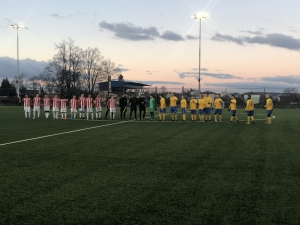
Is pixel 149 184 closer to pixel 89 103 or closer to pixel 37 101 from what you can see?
pixel 89 103

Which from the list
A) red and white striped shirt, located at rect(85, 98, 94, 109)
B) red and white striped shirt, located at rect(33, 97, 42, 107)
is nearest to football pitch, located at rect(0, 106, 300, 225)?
red and white striped shirt, located at rect(85, 98, 94, 109)

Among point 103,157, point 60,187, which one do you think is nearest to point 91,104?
point 103,157

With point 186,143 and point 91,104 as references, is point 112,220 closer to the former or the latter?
point 186,143

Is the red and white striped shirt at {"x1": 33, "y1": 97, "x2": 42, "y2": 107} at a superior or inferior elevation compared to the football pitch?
superior

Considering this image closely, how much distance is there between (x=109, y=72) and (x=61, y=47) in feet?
40.6

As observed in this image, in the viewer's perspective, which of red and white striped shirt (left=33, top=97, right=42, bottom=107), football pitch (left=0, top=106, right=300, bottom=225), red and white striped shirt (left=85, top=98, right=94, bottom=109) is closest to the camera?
football pitch (left=0, top=106, right=300, bottom=225)

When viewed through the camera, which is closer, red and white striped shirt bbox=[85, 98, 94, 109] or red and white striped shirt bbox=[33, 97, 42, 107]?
red and white striped shirt bbox=[85, 98, 94, 109]

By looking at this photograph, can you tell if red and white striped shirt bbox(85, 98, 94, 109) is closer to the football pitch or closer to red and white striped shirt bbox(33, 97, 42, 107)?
red and white striped shirt bbox(33, 97, 42, 107)

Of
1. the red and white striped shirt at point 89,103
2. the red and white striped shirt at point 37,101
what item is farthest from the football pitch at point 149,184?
the red and white striped shirt at point 37,101

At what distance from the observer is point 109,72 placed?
77312 millimetres

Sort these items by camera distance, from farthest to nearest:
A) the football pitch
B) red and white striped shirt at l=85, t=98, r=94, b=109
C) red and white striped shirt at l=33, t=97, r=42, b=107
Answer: red and white striped shirt at l=33, t=97, r=42, b=107 < red and white striped shirt at l=85, t=98, r=94, b=109 < the football pitch

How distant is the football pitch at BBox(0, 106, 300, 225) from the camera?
14.6ft

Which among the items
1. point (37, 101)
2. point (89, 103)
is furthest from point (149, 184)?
point (37, 101)

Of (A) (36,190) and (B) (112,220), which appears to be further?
(A) (36,190)
